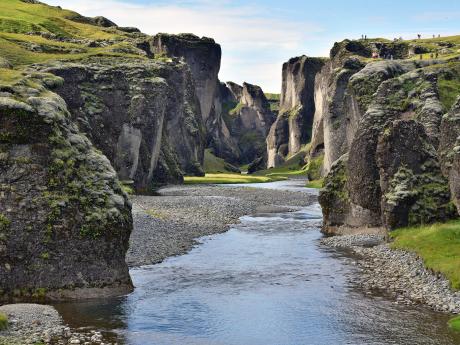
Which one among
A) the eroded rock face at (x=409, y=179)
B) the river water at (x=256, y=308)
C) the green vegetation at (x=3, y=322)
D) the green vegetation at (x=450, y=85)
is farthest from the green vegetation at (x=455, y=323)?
the green vegetation at (x=450, y=85)

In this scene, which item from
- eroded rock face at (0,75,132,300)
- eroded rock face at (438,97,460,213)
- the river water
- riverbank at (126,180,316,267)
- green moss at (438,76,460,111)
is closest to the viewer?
the river water

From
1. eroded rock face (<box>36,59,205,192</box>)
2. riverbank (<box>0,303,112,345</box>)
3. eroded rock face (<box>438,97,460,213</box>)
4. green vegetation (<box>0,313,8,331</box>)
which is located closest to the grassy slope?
eroded rock face (<box>36,59,205,192</box>)

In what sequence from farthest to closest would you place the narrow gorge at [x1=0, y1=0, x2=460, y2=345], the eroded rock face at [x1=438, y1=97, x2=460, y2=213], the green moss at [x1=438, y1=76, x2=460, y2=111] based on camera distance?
the green moss at [x1=438, y1=76, x2=460, y2=111]
the eroded rock face at [x1=438, y1=97, x2=460, y2=213]
the narrow gorge at [x1=0, y1=0, x2=460, y2=345]

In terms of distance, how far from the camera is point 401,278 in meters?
42.7

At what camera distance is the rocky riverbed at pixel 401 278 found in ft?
119

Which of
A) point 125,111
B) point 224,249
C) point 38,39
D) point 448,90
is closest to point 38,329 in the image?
point 224,249

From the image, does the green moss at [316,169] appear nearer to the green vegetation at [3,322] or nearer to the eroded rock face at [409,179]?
the eroded rock face at [409,179]

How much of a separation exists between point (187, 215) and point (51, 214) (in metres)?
43.4

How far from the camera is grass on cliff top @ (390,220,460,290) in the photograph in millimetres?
41281

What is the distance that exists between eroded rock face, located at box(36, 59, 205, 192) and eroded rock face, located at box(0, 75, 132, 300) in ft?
151

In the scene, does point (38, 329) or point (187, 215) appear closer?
point (38, 329)

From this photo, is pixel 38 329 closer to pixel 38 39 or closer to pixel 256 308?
pixel 256 308

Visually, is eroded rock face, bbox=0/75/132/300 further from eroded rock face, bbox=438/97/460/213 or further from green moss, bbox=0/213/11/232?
eroded rock face, bbox=438/97/460/213

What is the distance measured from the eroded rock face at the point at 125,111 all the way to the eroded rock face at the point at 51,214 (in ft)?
151
